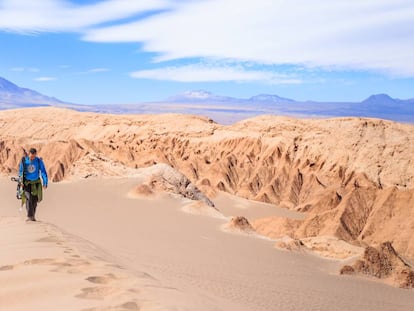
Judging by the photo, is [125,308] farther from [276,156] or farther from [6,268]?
[276,156]

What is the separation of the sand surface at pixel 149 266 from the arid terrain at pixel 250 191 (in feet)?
0.28

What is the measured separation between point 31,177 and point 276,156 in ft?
173

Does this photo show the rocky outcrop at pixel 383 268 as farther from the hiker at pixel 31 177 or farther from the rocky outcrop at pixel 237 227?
the hiker at pixel 31 177

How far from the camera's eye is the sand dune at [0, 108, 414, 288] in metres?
45.1

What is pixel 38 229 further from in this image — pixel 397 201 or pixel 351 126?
pixel 351 126

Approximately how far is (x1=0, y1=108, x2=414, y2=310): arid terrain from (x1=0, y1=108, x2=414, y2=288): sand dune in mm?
138

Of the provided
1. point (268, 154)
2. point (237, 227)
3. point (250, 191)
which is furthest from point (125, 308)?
point (268, 154)

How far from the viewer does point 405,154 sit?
54.7 m

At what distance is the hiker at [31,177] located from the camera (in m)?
10.9

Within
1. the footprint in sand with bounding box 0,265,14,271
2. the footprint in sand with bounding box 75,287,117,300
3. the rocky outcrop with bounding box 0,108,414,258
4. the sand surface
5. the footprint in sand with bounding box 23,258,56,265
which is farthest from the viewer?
the rocky outcrop with bounding box 0,108,414,258

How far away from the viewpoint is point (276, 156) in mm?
62344

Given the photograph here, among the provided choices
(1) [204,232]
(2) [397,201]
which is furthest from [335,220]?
(1) [204,232]

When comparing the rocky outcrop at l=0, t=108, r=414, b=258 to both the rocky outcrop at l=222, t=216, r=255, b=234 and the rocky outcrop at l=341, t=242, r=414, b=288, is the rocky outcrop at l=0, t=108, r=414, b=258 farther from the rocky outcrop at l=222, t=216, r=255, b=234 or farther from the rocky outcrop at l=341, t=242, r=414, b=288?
the rocky outcrop at l=341, t=242, r=414, b=288

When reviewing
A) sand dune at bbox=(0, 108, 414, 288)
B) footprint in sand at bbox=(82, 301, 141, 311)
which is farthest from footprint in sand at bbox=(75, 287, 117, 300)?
sand dune at bbox=(0, 108, 414, 288)
